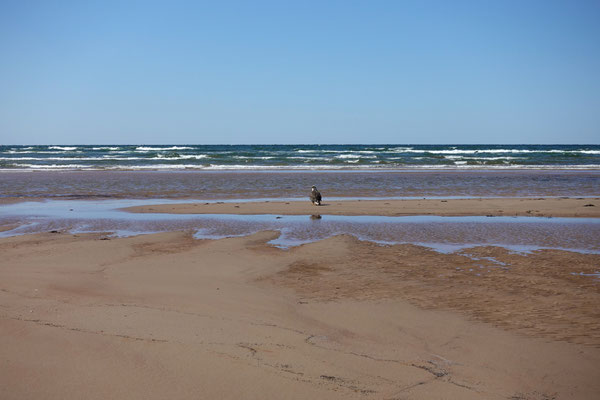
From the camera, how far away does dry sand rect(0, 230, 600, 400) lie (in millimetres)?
3662

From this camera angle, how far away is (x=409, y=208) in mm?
14125

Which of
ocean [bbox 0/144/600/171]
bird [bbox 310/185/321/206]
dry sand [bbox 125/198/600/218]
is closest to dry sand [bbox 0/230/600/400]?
dry sand [bbox 125/198/600/218]

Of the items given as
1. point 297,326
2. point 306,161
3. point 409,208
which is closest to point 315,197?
point 409,208

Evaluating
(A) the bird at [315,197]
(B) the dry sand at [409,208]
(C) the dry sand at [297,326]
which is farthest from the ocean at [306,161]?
(C) the dry sand at [297,326]

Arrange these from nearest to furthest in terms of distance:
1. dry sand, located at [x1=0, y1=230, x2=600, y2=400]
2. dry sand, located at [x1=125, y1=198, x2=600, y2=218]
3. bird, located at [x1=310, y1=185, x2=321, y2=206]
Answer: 1. dry sand, located at [x1=0, y1=230, x2=600, y2=400]
2. dry sand, located at [x1=125, y1=198, x2=600, y2=218]
3. bird, located at [x1=310, y1=185, x2=321, y2=206]

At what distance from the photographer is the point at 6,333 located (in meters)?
4.42

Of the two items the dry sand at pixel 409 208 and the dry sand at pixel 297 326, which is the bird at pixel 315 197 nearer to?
the dry sand at pixel 409 208

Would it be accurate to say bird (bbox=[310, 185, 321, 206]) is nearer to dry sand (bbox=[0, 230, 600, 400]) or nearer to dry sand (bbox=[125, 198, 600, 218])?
dry sand (bbox=[125, 198, 600, 218])

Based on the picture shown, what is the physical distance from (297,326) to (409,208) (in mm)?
9793

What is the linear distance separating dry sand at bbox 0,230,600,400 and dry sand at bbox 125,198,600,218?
5.39 m

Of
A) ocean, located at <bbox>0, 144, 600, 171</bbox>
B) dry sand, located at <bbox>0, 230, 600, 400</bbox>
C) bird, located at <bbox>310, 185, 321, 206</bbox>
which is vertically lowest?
dry sand, located at <bbox>0, 230, 600, 400</bbox>

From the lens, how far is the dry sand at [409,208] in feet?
43.8

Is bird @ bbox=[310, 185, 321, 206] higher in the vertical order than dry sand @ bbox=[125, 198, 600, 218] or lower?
higher

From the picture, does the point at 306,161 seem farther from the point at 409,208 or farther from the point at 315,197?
the point at 409,208
